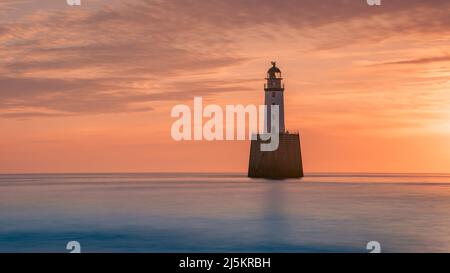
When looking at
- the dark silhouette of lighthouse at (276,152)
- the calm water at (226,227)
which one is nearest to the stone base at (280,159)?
the dark silhouette of lighthouse at (276,152)

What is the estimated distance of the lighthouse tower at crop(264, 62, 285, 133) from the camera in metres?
50.7

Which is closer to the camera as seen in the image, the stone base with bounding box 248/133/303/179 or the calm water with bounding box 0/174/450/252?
the calm water with bounding box 0/174/450/252

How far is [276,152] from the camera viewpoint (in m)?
52.2

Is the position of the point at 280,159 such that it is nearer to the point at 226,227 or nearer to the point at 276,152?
the point at 276,152

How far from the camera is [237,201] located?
4525 centimetres

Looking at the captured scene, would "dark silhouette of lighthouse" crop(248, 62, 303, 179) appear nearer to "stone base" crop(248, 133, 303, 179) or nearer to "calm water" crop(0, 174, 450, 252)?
"stone base" crop(248, 133, 303, 179)

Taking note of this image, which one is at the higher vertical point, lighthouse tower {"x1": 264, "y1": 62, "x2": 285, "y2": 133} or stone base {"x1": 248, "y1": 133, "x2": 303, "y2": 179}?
lighthouse tower {"x1": 264, "y1": 62, "x2": 285, "y2": 133}

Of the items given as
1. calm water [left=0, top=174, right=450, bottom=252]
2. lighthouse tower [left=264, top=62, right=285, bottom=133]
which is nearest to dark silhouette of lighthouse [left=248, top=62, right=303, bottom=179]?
lighthouse tower [left=264, top=62, right=285, bottom=133]

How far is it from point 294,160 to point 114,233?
28.6 metres

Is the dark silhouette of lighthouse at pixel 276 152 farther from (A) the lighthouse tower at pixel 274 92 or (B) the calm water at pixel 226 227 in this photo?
(B) the calm water at pixel 226 227

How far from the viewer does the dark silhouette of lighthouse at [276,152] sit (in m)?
50.9

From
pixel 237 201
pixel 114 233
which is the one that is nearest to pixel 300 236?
pixel 114 233

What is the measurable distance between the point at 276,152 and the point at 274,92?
5.38m
